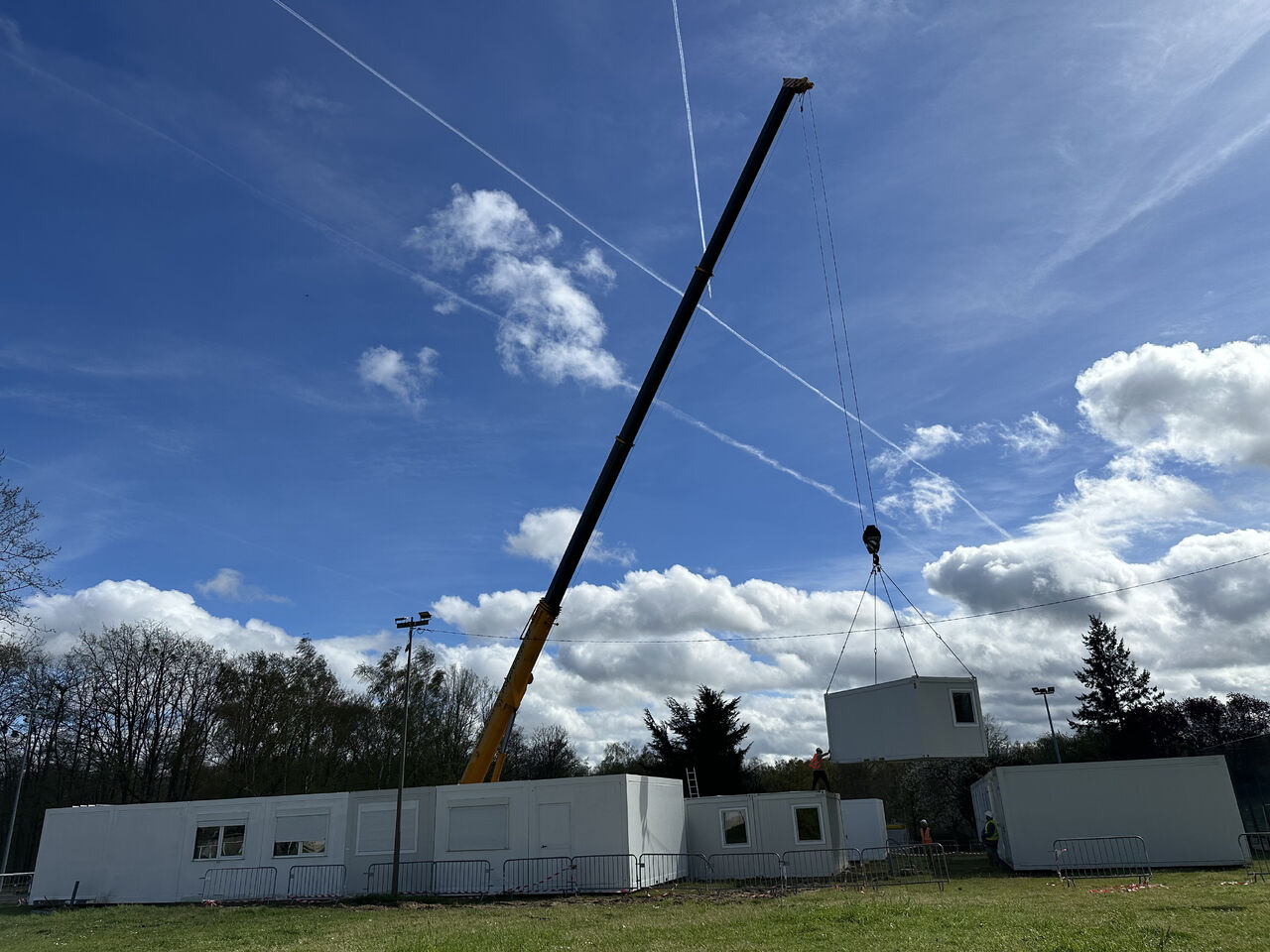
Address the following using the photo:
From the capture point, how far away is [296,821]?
24.2 metres

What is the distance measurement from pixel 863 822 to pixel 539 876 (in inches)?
640

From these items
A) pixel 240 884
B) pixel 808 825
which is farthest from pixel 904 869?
pixel 240 884

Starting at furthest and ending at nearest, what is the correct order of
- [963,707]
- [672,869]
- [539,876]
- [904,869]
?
1. [904,869]
2. [672,869]
3. [539,876]
4. [963,707]

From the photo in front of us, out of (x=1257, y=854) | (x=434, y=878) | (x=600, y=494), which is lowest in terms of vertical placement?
(x=1257, y=854)

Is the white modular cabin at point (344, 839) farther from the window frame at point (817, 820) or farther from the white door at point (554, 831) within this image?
the window frame at point (817, 820)

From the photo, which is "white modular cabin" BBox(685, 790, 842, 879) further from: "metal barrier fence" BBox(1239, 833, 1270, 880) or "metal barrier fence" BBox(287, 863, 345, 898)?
"metal barrier fence" BBox(287, 863, 345, 898)

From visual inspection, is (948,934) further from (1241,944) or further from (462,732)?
(462,732)

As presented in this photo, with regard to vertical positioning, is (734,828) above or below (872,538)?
below

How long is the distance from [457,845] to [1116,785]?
17.8 metres

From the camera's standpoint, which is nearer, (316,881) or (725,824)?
(316,881)

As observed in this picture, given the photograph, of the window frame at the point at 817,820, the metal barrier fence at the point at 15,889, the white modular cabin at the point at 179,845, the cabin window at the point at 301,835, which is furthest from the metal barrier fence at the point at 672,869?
the metal barrier fence at the point at 15,889

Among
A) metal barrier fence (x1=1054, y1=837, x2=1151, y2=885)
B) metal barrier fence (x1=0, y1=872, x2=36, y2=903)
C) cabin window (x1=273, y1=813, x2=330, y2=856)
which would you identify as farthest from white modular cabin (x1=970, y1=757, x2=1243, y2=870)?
metal barrier fence (x1=0, y1=872, x2=36, y2=903)

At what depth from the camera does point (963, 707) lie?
18.4m

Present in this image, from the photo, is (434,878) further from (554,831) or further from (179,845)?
(179,845)
